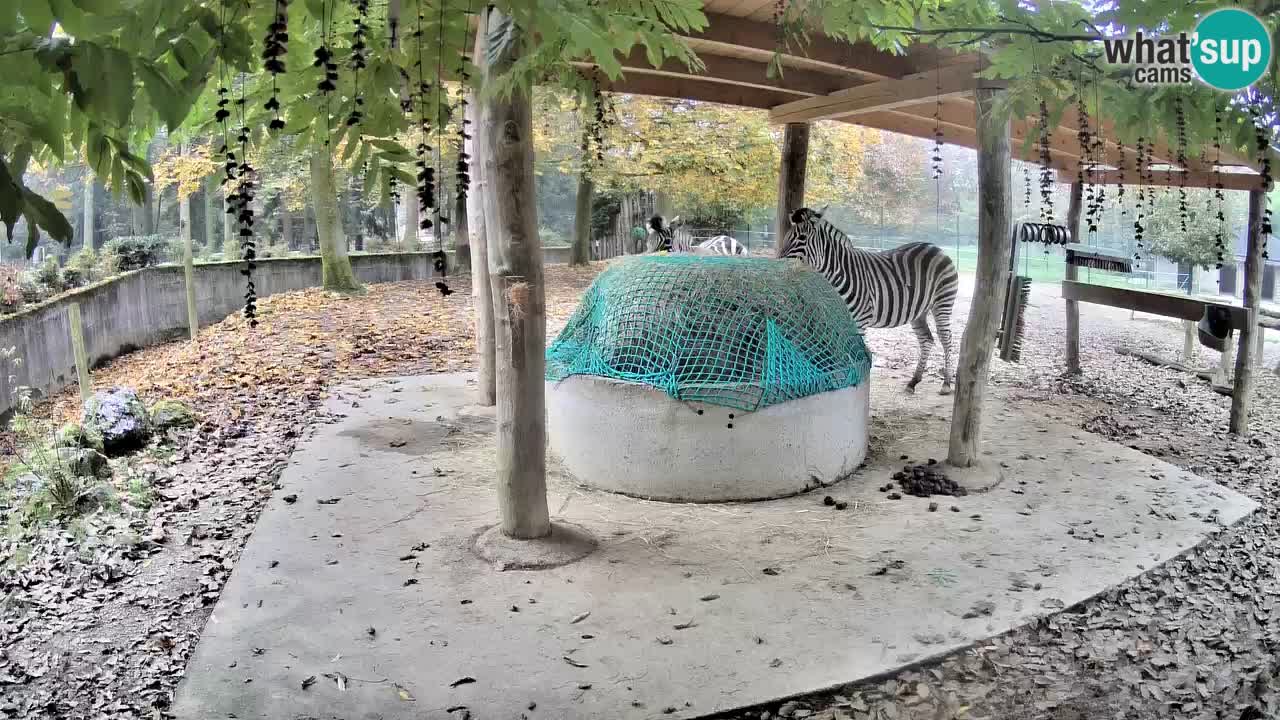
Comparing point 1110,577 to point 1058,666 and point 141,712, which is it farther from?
point 141,712

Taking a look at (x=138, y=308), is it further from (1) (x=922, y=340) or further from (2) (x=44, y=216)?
(2) (x=44, y=216)

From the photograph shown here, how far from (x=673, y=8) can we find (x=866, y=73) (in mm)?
3964

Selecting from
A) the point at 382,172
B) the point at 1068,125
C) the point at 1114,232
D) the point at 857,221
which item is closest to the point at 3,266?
the point at 382,172

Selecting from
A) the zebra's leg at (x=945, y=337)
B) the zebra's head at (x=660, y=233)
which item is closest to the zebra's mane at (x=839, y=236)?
the zebra's leg at (x=945, y=337)

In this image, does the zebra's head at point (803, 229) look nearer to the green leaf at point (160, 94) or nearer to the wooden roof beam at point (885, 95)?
the wooden roof beam at point (885, 95)

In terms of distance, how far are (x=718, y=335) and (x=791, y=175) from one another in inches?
157

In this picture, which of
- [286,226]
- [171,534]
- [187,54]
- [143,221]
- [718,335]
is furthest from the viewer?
[143,221]

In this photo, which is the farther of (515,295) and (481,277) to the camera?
(481,277)

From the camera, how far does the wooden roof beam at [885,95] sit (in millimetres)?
6090

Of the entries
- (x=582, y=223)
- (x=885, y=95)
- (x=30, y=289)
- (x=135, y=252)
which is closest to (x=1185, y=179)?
(x=885, y=95)

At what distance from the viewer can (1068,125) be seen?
284 inches

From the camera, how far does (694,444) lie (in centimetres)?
544

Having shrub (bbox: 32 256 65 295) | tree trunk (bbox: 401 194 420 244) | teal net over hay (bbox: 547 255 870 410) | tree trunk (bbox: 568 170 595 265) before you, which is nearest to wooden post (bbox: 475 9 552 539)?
Result: teal net over hay (bbox: 547 255 870 410)

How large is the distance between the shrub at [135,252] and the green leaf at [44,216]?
46.0 ft
